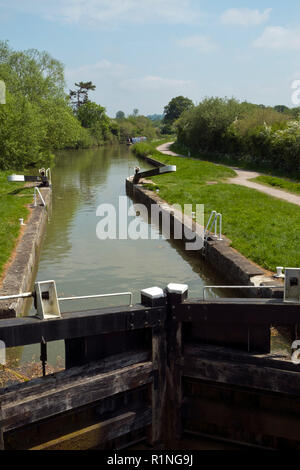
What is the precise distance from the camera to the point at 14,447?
4.38 metres

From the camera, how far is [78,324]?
4652mm

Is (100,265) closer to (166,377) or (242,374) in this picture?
(166,377)

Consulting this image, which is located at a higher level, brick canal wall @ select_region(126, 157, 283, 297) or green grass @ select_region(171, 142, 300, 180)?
green grass @ select_region(171, 142, 300, 180)

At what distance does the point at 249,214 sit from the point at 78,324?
978 cm

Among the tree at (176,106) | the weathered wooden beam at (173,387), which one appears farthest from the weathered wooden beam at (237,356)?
the tree at (176,106)

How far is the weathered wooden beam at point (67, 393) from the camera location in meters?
4.26

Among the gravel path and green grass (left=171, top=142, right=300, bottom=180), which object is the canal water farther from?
green grass (left=171, top=142, right=300, bottom=180)

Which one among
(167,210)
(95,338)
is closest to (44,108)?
(167,210)

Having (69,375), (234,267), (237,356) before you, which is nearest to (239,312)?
(237,356)

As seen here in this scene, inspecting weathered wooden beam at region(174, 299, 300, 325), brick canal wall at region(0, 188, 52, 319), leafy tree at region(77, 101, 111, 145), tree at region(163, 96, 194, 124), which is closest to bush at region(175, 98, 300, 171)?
brick canal wall at region(0, 188, 52, 319)

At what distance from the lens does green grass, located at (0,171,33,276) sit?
33.1ft

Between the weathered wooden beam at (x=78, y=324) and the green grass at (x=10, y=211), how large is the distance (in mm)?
4187

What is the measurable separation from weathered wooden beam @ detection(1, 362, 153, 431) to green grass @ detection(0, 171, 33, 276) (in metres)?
4.34

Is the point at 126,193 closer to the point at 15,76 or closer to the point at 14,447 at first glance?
the point at 15,76
